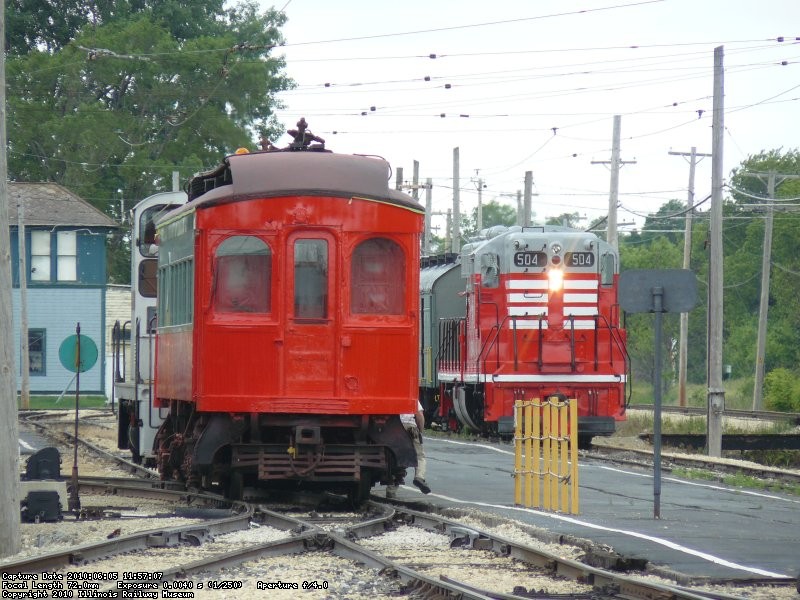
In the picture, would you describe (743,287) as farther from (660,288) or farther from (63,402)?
(660,288)

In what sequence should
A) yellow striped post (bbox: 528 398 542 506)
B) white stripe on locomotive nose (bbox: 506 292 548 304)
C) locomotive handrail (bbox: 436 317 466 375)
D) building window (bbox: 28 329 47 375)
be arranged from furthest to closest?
1. building window (bbox: 28 329 47 375)
2. locomotive handrail (bbox: 436 317 466 375)
3. white stripe on locomotive nose (bbox: 506 292 548 304)
4. yellow striped post (bbox: 528 398 542 506)

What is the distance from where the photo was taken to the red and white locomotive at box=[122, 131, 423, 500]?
48.5ft

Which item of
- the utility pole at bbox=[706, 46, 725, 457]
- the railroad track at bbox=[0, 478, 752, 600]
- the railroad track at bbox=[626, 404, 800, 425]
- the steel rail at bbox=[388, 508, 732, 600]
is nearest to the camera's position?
the steel rail at bbox=[388, 508, 732, 600]

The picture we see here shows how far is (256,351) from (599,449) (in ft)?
48.5

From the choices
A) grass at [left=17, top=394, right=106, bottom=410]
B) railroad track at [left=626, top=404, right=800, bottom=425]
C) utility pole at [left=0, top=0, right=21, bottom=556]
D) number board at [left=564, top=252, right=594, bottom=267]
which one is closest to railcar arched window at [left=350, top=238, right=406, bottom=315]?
utility pole at [left=0, top=0, right=21, bottom=556]

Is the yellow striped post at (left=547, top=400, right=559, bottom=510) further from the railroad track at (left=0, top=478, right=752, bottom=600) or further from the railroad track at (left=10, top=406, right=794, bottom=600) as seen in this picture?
the railroad track at (left=0, top=478, right=752, bottom=600)

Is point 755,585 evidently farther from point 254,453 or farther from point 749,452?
point 749,452

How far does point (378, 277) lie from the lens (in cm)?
1507

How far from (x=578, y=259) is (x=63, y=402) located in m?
32.7

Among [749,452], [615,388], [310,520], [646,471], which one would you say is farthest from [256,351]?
[749,452]

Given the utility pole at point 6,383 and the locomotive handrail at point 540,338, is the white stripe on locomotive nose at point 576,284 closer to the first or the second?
the locomotive handrail at point 540,338

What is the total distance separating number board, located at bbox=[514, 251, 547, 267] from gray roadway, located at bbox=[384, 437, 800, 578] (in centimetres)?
485

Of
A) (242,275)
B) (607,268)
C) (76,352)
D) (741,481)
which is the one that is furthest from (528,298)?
(242,275)

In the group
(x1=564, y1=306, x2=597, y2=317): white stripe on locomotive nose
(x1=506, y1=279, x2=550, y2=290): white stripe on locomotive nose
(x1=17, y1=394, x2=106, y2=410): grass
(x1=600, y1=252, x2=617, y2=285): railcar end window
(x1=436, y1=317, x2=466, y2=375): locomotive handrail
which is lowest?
(x1=17, y1=394, x2=106, y2=410): grass
